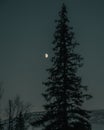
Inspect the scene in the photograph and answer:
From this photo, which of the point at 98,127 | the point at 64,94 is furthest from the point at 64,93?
the point at 98,127

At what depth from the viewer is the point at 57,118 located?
23.0m

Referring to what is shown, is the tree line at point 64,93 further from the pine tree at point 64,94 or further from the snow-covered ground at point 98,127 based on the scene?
the snow-covered ground at point 98,127

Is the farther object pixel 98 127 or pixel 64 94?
pixel 98 127

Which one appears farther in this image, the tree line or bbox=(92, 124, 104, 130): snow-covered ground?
bbox=(92, 124, 104, 130): snow-covered ground

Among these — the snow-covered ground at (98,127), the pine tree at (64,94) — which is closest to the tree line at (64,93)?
the pine tree at (64,94)

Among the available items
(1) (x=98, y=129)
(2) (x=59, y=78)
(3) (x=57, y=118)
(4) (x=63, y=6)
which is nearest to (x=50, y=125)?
(3) (x=57, y=118)

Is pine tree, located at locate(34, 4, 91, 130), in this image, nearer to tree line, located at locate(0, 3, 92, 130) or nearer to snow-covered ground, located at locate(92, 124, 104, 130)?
tree line, located at locate(0, 3, 92, 130)

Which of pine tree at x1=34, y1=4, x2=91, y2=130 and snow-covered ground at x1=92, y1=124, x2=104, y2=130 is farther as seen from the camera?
snow-covered ground at x1=92, y1=124, x2=104, y2=130

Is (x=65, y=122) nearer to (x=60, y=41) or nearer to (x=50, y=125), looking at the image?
(x=50, y=125)

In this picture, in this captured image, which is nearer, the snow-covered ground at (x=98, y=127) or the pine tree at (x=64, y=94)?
the pine tree at (x=64, y=94)

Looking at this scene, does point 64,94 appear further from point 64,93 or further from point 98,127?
point 98,127

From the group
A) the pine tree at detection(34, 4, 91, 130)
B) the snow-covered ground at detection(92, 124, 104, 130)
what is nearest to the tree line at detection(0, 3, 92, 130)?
the pine tree at detection(34, 4, 91, 130)

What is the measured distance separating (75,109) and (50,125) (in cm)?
234

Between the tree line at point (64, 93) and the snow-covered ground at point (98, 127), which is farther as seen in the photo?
the snow-covered ground at point (98, 127)
